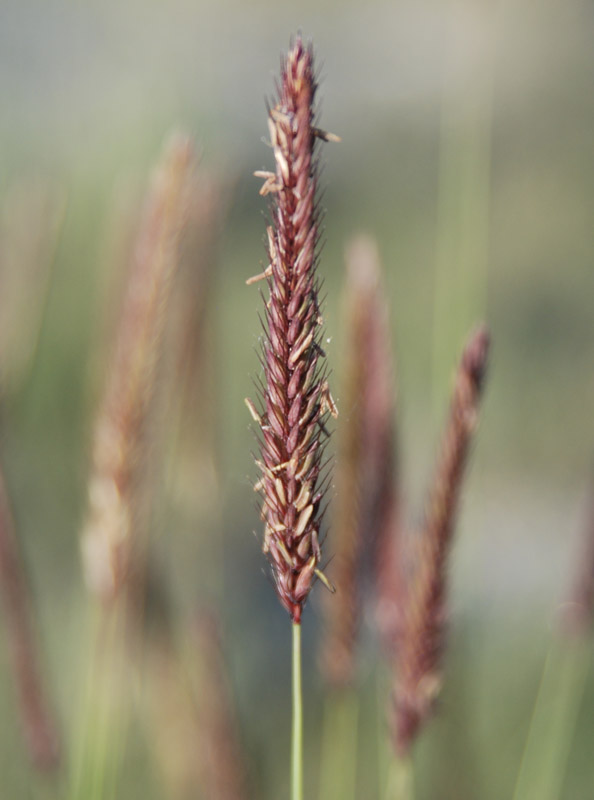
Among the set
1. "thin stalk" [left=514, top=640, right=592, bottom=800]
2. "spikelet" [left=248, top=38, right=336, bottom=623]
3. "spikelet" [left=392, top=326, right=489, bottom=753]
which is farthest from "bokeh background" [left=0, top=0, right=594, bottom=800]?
"spikelet" [left=248, top=38, right=336, bottom=623]

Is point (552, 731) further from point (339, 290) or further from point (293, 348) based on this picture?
point (339, 290)

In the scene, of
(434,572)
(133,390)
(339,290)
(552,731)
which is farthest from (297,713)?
(339,290)

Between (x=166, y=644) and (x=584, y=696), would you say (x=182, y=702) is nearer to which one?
(x=166, y=644)

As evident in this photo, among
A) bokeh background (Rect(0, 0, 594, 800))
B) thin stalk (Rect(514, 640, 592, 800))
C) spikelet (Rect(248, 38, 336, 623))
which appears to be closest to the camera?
spikelet (Rect(248, 38, 336, 623))

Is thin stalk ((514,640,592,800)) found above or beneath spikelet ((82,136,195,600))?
beneath

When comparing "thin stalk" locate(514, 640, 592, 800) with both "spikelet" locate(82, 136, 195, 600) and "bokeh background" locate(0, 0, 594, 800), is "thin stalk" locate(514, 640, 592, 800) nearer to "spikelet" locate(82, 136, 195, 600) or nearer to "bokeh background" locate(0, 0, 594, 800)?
"bokeh background" locate(0, 0, 594, 800)

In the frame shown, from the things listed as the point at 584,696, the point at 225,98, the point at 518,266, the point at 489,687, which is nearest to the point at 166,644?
the point at 489,687
